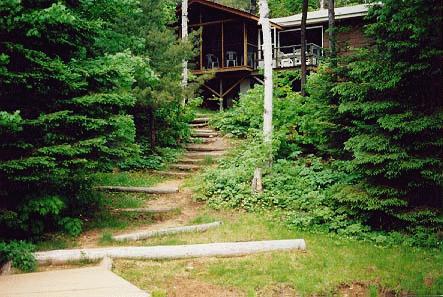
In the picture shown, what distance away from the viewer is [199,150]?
54.5 ft

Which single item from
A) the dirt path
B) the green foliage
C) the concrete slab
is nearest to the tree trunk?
the dirt path

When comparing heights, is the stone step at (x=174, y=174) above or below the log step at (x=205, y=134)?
below

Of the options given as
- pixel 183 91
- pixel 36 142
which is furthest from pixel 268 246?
pixel 183 91

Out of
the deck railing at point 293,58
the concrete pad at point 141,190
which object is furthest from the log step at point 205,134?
the deck railing at point 293,58

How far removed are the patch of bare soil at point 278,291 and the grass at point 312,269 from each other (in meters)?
0.05

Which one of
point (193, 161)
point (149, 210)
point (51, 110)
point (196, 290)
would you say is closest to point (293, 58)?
point (193, 161)

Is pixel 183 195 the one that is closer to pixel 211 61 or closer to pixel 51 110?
pixel 51 110

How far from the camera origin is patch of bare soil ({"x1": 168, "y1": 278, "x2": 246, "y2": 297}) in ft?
20.3

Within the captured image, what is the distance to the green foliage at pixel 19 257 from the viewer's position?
689 cm

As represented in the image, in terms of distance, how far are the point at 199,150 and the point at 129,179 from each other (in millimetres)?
4020

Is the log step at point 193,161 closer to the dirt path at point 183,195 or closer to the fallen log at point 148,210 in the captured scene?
the dirt path at point 183,195

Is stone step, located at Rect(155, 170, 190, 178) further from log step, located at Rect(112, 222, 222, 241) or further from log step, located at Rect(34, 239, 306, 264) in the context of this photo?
log step, located at Rect(34, 239, 306, 264)

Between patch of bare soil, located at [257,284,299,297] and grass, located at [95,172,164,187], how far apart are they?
705 centimetres

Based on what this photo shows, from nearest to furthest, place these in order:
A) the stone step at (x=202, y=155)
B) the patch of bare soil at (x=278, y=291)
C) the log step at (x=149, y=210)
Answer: the patch of bare soil at (x=278, y=291)
the log step at (x=149, y=210)
the stone step at (x=202, y=155)
